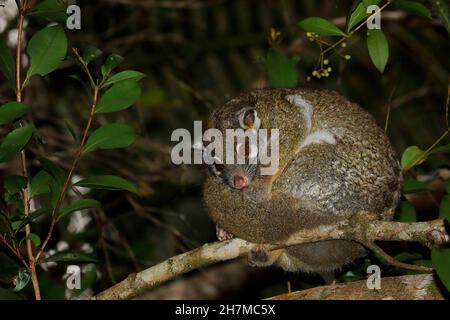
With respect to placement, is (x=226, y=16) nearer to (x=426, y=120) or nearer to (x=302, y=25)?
(x=426, y=120)

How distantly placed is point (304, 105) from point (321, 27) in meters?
0.63

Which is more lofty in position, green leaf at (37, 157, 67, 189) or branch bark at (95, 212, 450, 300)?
green leaf at (37, 157, 67, 189)

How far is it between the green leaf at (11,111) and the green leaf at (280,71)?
232 cm

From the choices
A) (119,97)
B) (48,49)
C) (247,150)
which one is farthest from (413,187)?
(48,49)

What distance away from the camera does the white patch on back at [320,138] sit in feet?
12.9

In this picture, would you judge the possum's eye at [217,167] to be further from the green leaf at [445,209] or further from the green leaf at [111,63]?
the green leaf at [445,209]

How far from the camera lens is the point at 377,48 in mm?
3764

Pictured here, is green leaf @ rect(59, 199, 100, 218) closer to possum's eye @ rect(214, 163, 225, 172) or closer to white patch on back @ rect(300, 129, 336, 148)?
possum's eye @ rect(214, 163, 225, 172)

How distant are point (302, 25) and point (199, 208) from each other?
3689mm

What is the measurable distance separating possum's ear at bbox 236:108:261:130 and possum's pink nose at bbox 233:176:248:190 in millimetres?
440


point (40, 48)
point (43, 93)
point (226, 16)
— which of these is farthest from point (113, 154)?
point (40, 48)

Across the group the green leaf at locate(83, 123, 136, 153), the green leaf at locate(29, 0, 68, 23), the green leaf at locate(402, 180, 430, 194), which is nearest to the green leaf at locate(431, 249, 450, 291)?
the green leaf at locate(402, 180, 430, 194)

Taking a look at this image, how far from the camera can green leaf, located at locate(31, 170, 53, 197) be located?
144 inches

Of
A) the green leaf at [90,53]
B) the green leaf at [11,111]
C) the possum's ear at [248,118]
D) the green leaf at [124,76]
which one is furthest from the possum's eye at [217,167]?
the green leaf at [11,111]
